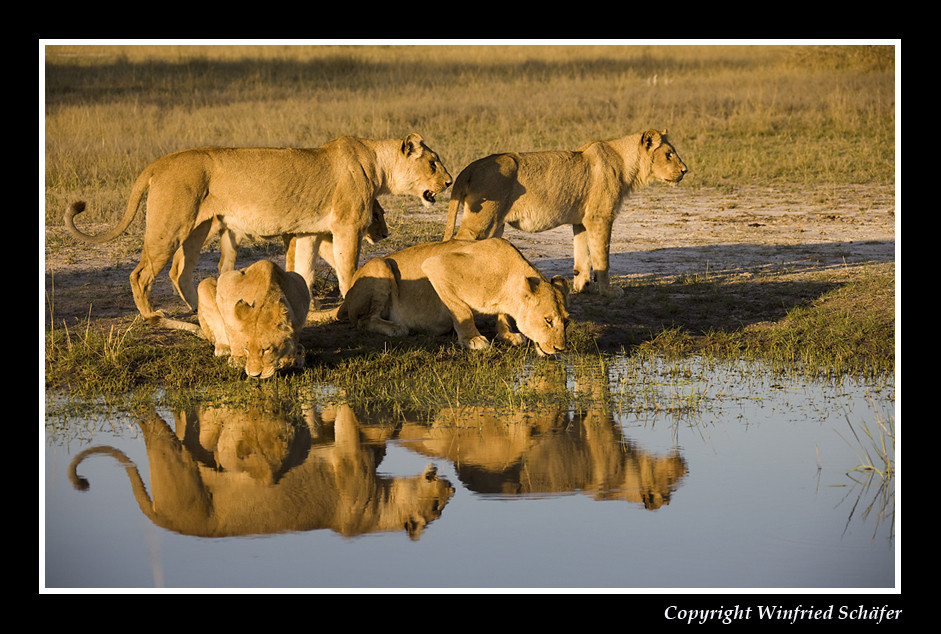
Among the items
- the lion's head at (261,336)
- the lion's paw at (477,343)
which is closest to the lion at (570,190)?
the lion's paw at (477,343)

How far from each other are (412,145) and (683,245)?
4354mm

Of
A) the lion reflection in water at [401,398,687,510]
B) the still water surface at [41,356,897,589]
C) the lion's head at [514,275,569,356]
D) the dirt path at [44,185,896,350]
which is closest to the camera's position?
the still water surface at [41,356,897,589]

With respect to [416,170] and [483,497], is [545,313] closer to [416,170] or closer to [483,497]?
[416,170]

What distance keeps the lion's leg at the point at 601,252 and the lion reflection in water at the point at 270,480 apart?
400 cm

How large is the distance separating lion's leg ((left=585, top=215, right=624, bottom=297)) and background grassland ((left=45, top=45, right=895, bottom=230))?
5.75 metres

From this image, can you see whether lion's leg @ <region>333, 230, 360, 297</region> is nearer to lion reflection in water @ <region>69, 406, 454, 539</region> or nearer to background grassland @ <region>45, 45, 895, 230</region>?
lion reflection in water @ <region>69, 406, 454, 539</region>

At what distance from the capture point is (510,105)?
24000 millimetres

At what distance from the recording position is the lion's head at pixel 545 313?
26.8 ft

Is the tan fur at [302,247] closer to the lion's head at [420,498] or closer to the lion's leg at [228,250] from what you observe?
the lion's leg at [228,250]

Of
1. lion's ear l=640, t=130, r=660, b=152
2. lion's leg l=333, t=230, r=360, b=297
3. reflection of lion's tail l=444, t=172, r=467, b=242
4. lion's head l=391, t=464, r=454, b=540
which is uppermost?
lion's ear l=640, t=130, r=660, b=152

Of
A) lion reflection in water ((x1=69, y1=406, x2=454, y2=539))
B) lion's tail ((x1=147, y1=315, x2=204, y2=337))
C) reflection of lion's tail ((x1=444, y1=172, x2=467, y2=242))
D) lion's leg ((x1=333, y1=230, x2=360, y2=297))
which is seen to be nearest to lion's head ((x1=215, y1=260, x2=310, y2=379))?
lion reflection in water ((x1=69, y1=406, x2=454, y2=539))

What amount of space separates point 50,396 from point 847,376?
5.44m

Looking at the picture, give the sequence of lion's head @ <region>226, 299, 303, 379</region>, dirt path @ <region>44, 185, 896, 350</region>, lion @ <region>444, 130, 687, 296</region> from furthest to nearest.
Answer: dirt path @ <region>44, 185, 896, 350</region> < lion @ <region>444, 130, 687, 296</region> < lion's head @ <region>226, 299, 303, 379</region>

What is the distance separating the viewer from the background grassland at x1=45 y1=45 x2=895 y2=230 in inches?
694
